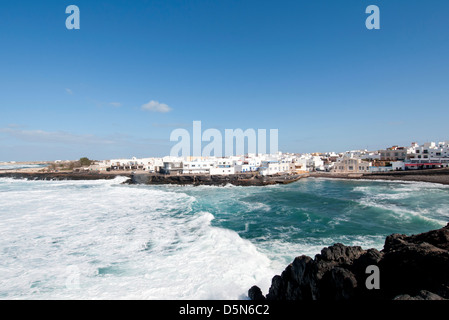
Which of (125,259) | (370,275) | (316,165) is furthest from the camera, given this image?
(316,165)

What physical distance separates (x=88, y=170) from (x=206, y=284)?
6673 cm

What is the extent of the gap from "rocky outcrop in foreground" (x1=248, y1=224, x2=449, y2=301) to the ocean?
212cm

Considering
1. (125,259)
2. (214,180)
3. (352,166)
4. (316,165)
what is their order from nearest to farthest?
1. (125,259)
2. (214,180)
3. (352,166)
4. (316,165)

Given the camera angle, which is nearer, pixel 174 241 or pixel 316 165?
pixel 174 241

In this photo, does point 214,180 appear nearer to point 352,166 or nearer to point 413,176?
point 352,166

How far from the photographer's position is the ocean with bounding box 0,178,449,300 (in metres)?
7.88

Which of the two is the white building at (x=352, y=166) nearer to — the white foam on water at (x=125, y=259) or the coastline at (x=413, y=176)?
the coastline at (x=413, y=176)

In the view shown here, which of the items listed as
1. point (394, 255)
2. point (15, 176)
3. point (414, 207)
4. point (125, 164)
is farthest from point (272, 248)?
point (15, 176)

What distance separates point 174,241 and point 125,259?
269 centimetres

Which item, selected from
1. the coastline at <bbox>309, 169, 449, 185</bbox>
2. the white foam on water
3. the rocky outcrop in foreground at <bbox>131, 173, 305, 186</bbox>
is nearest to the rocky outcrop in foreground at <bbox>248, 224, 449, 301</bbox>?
the white foam on water

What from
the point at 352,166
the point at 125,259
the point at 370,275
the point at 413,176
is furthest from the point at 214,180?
the point at 370,275

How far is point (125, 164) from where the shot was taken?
218 ft

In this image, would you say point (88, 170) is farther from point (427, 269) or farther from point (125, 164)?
point (427, 269)

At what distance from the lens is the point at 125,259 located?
984 centimetres
